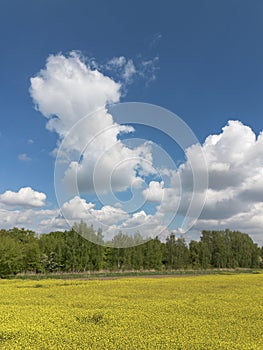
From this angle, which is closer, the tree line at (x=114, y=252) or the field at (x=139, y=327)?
the field at (x=139, y=327)

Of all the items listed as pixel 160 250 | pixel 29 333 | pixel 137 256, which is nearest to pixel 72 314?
pixel 29 333

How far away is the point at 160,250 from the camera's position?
64875 mm

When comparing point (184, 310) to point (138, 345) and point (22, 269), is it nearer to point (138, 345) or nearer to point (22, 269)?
point (138, 345)

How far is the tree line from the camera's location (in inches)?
1853

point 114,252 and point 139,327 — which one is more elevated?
point 114,252

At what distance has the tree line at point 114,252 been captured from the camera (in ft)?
154

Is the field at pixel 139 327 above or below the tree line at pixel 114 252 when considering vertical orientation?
below

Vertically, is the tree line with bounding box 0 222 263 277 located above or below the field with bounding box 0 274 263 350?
above

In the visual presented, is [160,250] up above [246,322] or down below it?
above

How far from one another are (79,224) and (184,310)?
44.0 m

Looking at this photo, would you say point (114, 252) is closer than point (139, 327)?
No

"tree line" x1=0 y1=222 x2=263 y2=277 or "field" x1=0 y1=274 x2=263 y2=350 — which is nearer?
"field" x1=0 y1=274 x2=263 y2=350


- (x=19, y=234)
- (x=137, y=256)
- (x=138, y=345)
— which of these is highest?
(x=19, y=234)

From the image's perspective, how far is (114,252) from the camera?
58.7 m
